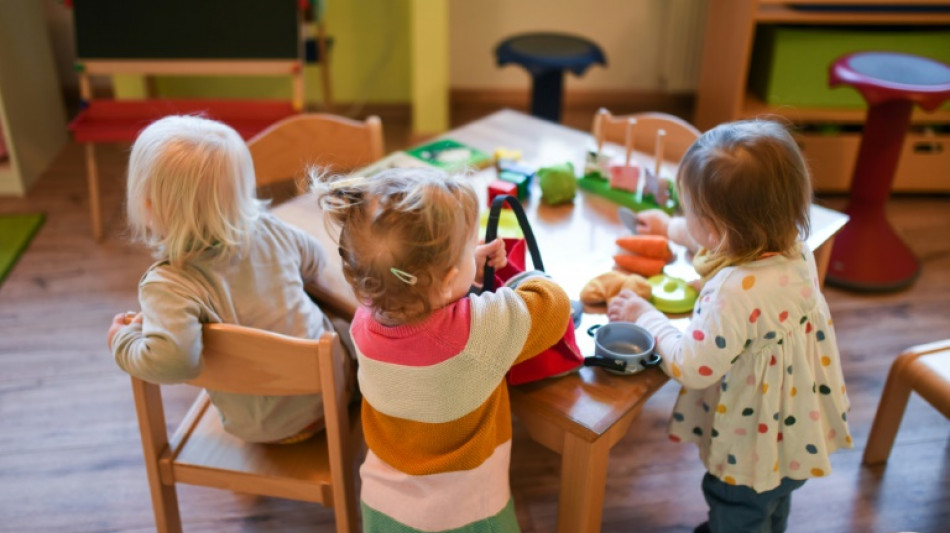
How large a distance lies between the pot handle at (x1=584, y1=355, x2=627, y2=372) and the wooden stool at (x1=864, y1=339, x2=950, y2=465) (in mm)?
823

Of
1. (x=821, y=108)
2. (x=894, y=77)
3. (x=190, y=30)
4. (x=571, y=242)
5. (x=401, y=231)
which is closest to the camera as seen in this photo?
(x=401, y=231)

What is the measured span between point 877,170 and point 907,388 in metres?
1.00

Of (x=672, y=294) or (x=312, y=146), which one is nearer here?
(x=672, y=294)

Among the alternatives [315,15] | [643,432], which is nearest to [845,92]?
[643,432]

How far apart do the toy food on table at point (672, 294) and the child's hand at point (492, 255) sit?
0.96ft

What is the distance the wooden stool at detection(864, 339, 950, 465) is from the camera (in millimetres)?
1684

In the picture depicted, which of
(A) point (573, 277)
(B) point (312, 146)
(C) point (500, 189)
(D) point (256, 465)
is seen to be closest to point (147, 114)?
(B) point (312, 146)

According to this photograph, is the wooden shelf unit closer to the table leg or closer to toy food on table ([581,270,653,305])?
toy food on table ([581,270,653,305])

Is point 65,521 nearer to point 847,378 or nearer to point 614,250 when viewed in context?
point 614,250

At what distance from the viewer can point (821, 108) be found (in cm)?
287

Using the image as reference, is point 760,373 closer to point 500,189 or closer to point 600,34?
point 500,189

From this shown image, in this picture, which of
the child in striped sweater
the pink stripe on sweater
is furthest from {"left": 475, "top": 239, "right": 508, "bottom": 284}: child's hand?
the pink stripe on sweater

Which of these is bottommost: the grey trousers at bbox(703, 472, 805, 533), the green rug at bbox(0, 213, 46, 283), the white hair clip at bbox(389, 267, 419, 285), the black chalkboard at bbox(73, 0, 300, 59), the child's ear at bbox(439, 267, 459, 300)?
the green rug at bbox(0, 213, 46, 283)

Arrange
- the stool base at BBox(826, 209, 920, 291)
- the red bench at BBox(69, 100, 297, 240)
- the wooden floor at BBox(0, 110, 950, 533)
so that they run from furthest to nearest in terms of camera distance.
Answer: the red bench at BBox(69, 100, 297, 240), the stool base at BBox(826, 209, 920, 291), the wooden floor at BBox(0, 110, 950, 533)
